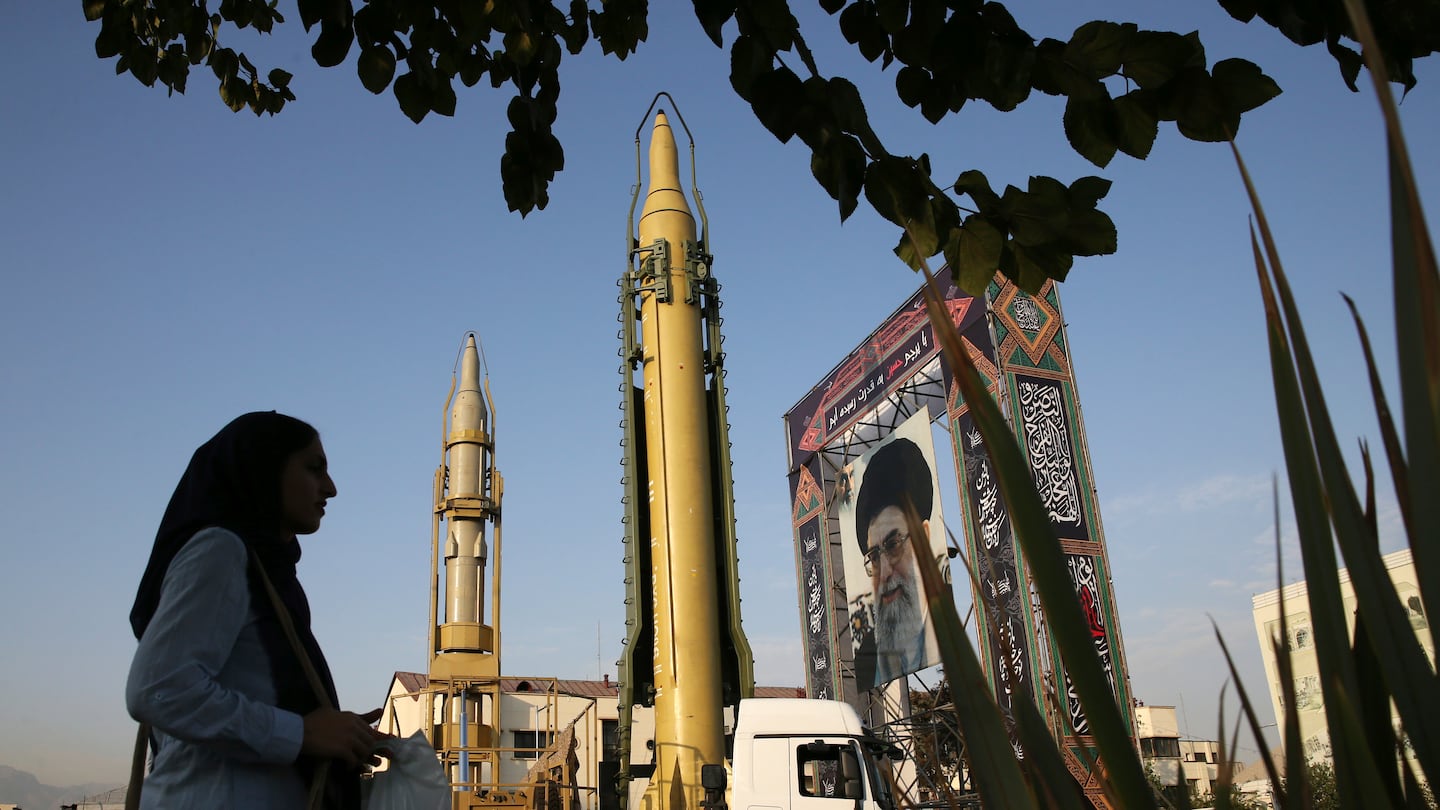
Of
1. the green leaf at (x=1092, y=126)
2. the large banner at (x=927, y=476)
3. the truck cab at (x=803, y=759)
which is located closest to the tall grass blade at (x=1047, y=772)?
the green leaf at (x=1092, y=126)

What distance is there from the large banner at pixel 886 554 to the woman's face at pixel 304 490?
46.1 feet

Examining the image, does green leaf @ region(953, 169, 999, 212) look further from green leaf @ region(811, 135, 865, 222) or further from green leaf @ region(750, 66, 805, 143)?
green leaf @ region(750, 66, 805, 143)

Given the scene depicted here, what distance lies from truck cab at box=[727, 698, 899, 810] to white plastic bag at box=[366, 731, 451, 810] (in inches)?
273

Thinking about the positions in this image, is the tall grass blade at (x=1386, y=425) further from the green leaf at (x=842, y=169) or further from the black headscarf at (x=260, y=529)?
the green leaf at (x=842, y=169)

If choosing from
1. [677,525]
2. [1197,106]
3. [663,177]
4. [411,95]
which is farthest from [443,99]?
[663,177]

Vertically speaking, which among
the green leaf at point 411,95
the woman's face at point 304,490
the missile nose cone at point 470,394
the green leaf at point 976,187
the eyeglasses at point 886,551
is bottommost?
the woman's face at point 304,490

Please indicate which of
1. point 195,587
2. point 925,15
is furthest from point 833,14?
point 195,587

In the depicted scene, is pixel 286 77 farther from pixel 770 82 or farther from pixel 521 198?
pixel 770 82

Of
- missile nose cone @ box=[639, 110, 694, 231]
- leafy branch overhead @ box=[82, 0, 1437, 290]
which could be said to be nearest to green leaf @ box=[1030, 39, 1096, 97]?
leafy branch overhead @ box=[82, 0, 1437, 290]

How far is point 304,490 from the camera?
193cm

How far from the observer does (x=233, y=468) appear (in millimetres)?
1843

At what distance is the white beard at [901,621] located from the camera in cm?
1650

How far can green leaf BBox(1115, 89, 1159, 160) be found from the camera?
7.11ft

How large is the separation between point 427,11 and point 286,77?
1391 millimetres
